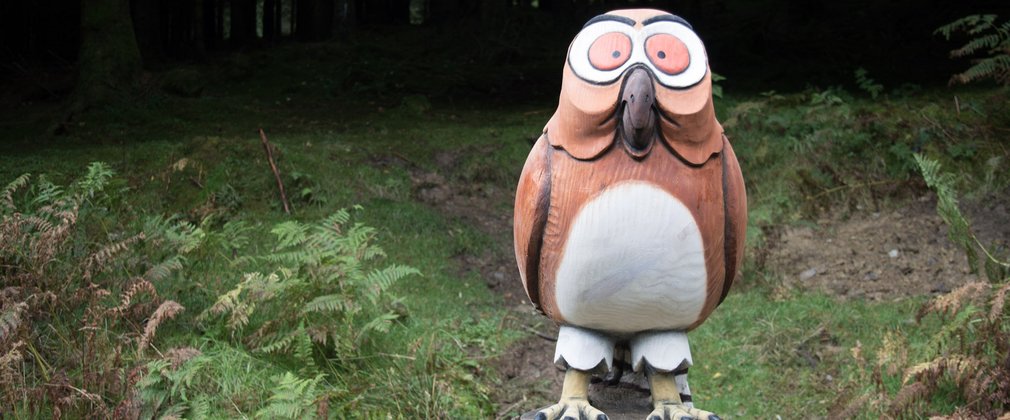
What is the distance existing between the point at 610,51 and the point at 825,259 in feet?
14.0

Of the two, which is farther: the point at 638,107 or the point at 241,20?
the point at 241,20

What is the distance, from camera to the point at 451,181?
7578 mm

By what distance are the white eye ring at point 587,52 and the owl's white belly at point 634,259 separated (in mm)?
312

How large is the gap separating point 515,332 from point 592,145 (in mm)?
3047

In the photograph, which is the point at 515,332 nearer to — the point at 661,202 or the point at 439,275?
the point at 439,275

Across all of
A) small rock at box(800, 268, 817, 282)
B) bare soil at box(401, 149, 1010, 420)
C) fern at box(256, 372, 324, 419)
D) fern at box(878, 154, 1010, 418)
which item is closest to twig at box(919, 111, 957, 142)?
bare soil at box(401, 149, 1010, 420)

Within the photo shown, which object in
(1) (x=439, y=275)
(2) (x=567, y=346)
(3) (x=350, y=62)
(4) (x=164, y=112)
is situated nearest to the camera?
(2) (x=567, y=346)

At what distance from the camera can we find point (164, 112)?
879 centimetres

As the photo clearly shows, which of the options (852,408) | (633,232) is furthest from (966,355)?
(633,232)

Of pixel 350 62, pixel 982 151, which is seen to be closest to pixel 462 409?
pixel 982 151

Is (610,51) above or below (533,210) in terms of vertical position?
above

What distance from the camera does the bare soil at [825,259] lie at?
17.5 ft

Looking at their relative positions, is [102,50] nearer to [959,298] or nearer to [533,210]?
[533,210]

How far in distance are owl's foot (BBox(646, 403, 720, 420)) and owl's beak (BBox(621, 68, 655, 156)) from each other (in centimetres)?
84
